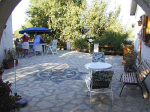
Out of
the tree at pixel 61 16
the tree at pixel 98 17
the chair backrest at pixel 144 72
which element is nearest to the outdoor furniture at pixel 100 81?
the chair backrest at pixel 144 72

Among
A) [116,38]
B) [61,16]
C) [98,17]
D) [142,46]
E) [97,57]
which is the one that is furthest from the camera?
[61,16]

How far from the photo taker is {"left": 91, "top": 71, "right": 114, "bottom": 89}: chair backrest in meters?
3.61

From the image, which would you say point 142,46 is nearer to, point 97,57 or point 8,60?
point 97,57

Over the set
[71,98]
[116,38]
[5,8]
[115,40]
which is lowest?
[71,98]

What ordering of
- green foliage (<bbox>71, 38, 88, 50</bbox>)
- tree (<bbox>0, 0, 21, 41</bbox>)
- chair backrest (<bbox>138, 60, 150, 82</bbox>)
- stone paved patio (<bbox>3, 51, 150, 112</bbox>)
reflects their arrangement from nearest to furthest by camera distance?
tree (<bbox>0, 0, 21, 41</bbox>)
stone paved patio (<bbox>3, 51, 150, 112</bbox>)
chair backrest (<bbox>138, 60, 150, 82</bbox>)
green foliage (<bbox>71, 38, 88, 50</bbox>)

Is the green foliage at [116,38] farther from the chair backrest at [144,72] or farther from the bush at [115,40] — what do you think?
the chair backrest at [144,72]

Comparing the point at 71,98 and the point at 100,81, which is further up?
the point at 100,81

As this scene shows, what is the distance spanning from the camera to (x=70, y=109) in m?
3.55

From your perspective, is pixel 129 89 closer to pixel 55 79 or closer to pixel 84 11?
pixel 55 79

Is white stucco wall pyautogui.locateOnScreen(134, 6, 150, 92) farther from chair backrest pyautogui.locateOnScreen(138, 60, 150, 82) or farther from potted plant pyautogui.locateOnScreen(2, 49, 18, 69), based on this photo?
potted plant pyautogui.locateOnScreen(2, 49, 18, 69)

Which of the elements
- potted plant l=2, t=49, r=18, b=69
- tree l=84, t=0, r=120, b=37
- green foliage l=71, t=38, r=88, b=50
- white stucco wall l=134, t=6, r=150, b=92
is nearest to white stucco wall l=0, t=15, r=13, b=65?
potted plant l=2, t=49, r=18, b=69

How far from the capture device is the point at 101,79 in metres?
3.69

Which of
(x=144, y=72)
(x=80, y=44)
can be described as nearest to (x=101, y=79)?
(x=144, y=72)

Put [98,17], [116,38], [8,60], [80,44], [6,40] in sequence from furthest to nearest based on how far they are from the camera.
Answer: [80,44]
[98,17]
[116,38]
[6,40]
[8,60]
